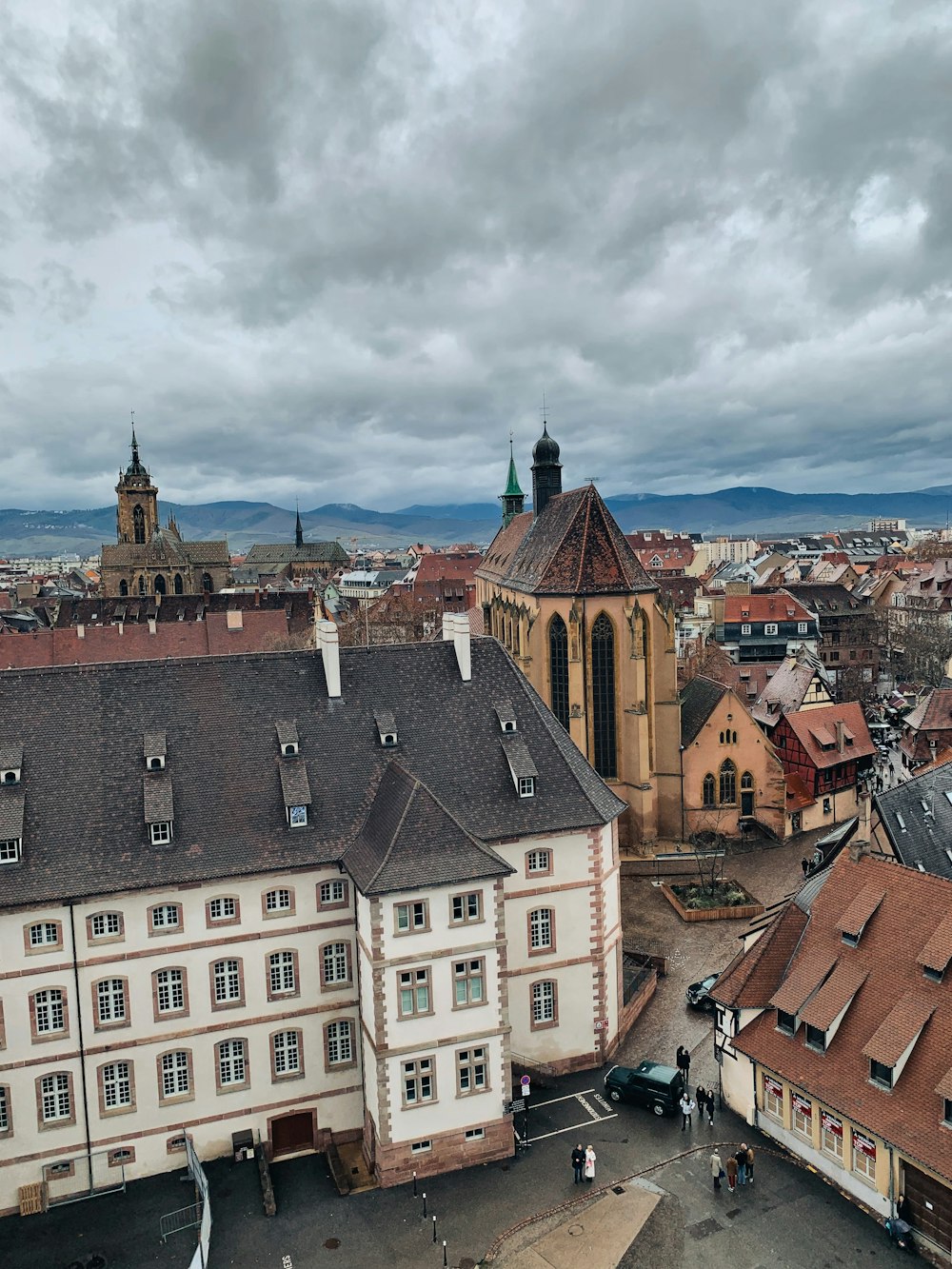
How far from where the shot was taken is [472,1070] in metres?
30.4

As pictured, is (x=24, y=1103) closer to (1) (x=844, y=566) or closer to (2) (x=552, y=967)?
(2) (x=552, y=967)

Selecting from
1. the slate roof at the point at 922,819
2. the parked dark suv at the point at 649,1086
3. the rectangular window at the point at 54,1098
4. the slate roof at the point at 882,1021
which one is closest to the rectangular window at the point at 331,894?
the rectangular window at the point at 54,1098

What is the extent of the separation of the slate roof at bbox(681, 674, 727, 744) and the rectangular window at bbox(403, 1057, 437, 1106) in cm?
3419

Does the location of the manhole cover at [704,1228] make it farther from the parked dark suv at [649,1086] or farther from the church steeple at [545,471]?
the church steeple at [545,471]

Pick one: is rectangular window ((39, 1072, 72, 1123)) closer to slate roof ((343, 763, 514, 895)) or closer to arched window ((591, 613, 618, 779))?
slate roof ((343, 763, 514, 895))

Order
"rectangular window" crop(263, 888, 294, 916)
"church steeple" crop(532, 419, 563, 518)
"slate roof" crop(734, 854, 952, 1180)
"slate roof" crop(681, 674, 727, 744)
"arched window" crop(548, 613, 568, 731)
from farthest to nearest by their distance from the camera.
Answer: "church steeple" crop(532, 419, 563, 518)
"slate roof" crop(681, 674, 727, 744)
"arched window" crop(548, 613, 568, 731)
"rectangular window" crop(263, 888, 294, 916)
"slate roof" crop(734, 854, 952, 1180)

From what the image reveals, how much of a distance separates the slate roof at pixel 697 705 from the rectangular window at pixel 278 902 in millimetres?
34281

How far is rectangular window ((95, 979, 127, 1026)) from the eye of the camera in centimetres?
2995

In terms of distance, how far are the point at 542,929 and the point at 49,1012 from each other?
16.9 meters

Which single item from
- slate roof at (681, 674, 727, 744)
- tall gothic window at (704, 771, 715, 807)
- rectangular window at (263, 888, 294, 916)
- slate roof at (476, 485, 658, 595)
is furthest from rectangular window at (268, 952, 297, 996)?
tall gothic window at (704, 771, 715, 807)

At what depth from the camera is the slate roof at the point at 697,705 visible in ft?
196

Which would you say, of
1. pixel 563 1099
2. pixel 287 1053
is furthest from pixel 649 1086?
pixel 287 1053

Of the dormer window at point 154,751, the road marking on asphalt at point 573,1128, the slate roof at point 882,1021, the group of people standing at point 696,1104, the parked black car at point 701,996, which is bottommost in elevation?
the road marking on asphalt at point 573,1128

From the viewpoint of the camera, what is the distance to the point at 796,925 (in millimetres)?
31859
